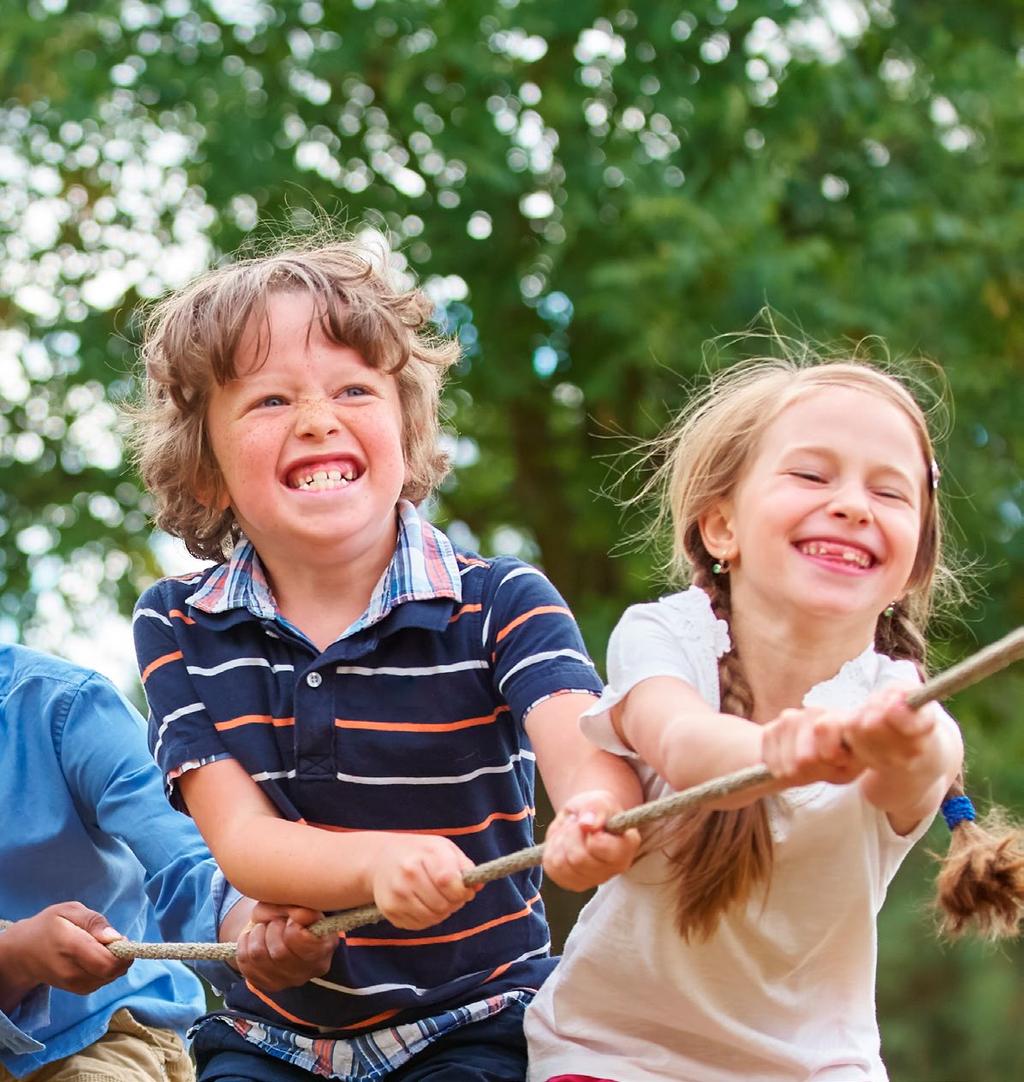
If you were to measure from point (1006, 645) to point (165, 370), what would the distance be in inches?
56.6

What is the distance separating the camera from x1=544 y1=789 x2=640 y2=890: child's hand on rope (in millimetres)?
2035

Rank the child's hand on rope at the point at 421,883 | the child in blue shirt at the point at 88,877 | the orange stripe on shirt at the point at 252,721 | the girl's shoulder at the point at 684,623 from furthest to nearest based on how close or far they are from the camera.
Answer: the child in blue shirt at the point at 88,877 < the orange stripe on shirt at the point at 252,721 < the girl's shoulder at the point at 684,623 < the child's hand on rope at the point at 421,883

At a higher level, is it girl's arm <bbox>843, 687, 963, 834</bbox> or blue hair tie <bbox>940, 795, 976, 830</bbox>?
girl's arm <bbox>843, 687, 963, 834</bbox>

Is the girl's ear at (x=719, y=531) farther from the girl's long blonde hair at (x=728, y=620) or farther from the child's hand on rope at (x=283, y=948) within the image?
the child's hand on rope at (x=283, y=948)

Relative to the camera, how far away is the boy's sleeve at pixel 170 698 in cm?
251

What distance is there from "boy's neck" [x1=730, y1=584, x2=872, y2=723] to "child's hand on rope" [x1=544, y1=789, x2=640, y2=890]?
28 centimetres

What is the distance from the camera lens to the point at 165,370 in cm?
273

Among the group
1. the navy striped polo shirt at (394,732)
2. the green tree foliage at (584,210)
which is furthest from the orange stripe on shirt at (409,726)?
the green tree foliage at (584,210)


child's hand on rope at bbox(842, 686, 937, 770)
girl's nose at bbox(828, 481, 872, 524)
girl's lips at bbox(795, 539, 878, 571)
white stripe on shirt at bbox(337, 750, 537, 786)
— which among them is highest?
girl's nose at bbox(828, 481, 872, 524)

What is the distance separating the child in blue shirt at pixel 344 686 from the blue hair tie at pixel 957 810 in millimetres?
473

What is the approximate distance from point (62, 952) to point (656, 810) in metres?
1.11

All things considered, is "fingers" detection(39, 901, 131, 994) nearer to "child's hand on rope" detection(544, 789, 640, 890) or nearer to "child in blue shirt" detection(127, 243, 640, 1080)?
"child in blue shirt" detection(127, 243, 640, 1080)

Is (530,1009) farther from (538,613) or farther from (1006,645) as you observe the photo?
(1006,645)

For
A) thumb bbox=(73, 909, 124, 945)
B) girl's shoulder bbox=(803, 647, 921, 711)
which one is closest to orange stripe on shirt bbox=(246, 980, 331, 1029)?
thumb bbox=(73, 909, 124, 945)
